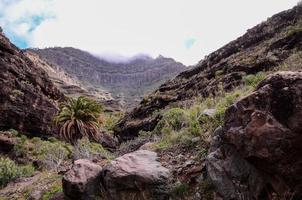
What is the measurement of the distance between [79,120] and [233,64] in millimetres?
13660

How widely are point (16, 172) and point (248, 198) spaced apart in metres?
17.2

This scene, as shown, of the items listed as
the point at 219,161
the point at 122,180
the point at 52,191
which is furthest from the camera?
the point at 52,191

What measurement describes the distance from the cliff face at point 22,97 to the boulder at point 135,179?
32.6 metres

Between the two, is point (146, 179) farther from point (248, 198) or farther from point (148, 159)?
point (248, 198)

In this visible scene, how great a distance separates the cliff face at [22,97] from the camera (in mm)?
40250

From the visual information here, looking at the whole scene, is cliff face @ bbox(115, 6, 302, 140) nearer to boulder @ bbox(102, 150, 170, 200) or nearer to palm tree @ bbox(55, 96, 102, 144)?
palm tree @ bbox(55, 96, 102, 144)

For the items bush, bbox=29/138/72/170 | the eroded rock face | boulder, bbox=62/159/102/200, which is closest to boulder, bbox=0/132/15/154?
bush, bbox=29/138/72/170

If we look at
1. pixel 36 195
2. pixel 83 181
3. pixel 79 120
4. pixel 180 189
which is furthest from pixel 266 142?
pixel 79 120

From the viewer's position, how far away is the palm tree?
31906 mm

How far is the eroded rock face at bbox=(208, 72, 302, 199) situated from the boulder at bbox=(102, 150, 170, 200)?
1.62 metres

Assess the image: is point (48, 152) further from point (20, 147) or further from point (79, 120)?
point (20, 147)

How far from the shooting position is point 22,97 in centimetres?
4191

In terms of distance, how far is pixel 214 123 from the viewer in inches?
384

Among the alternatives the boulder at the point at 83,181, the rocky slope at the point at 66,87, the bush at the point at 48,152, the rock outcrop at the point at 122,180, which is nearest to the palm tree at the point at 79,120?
the bush at the point at 48,152
